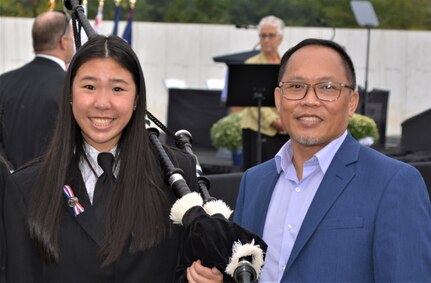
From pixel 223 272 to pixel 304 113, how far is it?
538 mm

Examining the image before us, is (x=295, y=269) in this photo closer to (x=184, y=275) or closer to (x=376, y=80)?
(x=184, y=275)

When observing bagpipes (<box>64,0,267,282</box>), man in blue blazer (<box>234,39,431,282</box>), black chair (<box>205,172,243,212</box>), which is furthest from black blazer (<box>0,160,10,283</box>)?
black chair (<box>205,172,243,212</box>)

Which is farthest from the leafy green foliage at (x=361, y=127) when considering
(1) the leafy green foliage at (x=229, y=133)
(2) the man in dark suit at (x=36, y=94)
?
(2) the man in dark suit at (x=36, y=94)

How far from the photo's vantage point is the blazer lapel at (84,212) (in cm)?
287

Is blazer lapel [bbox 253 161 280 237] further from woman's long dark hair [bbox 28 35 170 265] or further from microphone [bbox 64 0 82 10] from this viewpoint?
microphone [bbox 64 0 82 10]

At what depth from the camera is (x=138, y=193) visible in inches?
116

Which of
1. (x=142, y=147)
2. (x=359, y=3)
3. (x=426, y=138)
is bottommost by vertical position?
(x=426, y=138)

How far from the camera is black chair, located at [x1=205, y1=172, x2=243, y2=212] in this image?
18.6 feet

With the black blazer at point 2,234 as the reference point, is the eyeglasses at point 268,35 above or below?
above

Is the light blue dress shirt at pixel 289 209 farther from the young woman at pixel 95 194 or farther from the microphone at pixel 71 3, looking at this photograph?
the microphone at pixel 71 3

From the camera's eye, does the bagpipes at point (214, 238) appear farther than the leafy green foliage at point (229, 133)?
No

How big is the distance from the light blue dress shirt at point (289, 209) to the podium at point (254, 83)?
6.03 m

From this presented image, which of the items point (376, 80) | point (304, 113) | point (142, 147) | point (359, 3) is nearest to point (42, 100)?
point (142, 147)

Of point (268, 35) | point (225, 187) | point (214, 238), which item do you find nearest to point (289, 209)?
point (214, 238)
